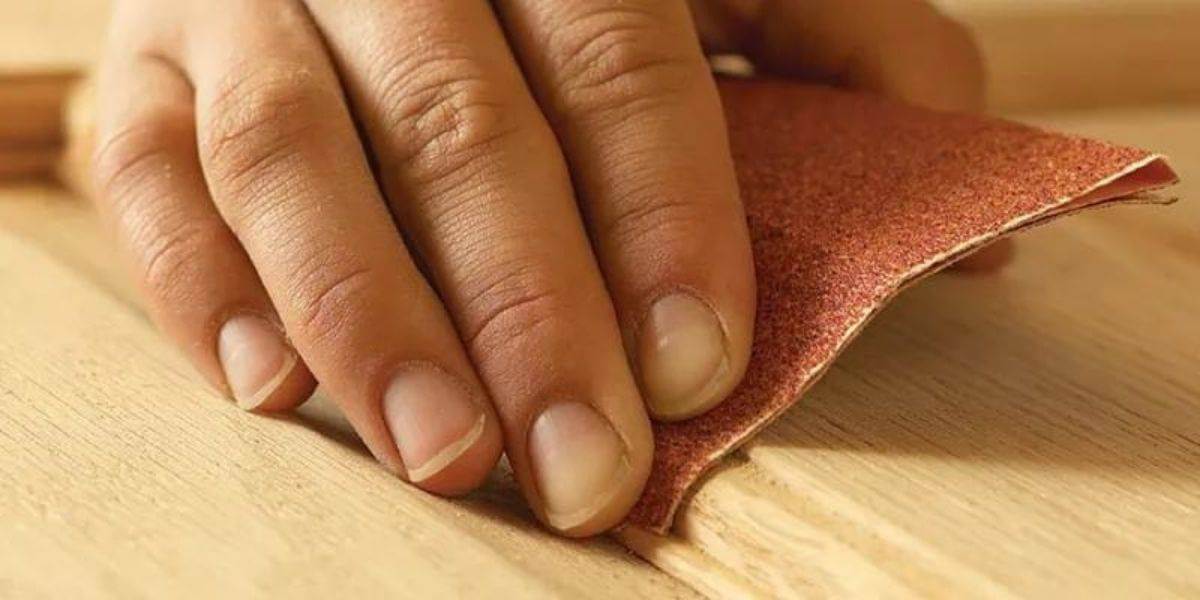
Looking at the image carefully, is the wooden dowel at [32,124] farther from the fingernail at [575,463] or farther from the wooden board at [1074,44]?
the fingernail at [575,463]

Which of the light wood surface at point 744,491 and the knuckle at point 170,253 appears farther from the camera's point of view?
the knuckle at point 170,253

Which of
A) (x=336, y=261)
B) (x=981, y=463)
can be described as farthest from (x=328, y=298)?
(x=981, y=463)

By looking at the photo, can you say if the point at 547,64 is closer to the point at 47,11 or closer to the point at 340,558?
the point at 340,558

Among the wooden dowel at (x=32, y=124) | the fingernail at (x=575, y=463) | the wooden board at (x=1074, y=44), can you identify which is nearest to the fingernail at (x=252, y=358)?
the fingernail at (x=575, y=463)

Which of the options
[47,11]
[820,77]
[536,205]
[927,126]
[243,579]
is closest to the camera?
[243,579]

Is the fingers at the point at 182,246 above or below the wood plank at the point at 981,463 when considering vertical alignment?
above

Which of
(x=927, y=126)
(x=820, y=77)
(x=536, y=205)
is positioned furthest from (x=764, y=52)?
(x=536, y=205)

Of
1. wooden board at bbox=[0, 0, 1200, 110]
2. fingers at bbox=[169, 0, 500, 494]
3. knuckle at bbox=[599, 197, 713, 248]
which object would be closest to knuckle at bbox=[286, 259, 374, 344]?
fingers at bbox=[169, 0, 500, 494]
